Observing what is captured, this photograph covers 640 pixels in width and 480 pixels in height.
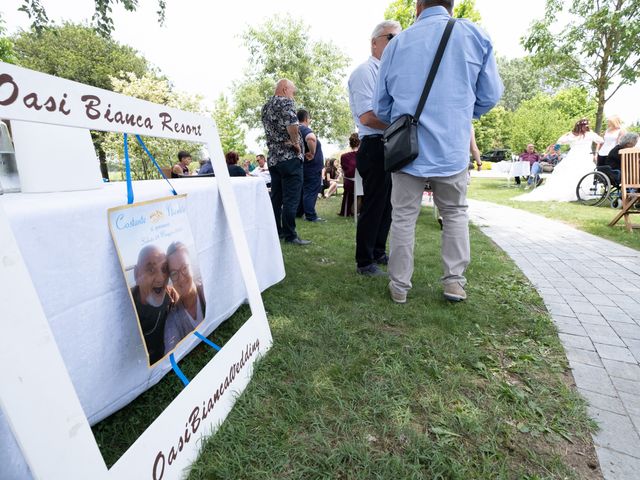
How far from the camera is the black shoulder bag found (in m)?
2.16

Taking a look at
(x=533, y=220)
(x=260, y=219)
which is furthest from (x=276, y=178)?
(x=533, y=220)

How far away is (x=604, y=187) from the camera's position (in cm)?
801

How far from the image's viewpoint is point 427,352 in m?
1.94

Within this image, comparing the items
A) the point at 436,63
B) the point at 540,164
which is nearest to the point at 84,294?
the point at 436,63

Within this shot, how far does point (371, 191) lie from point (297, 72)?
29.0m

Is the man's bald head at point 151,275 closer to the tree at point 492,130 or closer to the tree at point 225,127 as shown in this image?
the tree at point 225,127

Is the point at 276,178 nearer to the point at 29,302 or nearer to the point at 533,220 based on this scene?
the point at 29,302

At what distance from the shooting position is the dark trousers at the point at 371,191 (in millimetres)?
2939

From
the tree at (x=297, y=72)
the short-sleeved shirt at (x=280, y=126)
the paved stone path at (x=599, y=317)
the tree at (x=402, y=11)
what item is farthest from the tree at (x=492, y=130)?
the short-sleeved shirt at (x=280, y=126)

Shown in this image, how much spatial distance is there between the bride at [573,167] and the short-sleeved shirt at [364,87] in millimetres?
8091

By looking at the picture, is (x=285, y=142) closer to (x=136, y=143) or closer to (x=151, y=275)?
(x=151, y=275)

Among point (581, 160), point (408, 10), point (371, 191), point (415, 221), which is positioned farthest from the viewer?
point (408, 10)

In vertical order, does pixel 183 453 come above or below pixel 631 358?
above

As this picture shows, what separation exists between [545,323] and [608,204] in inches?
302
